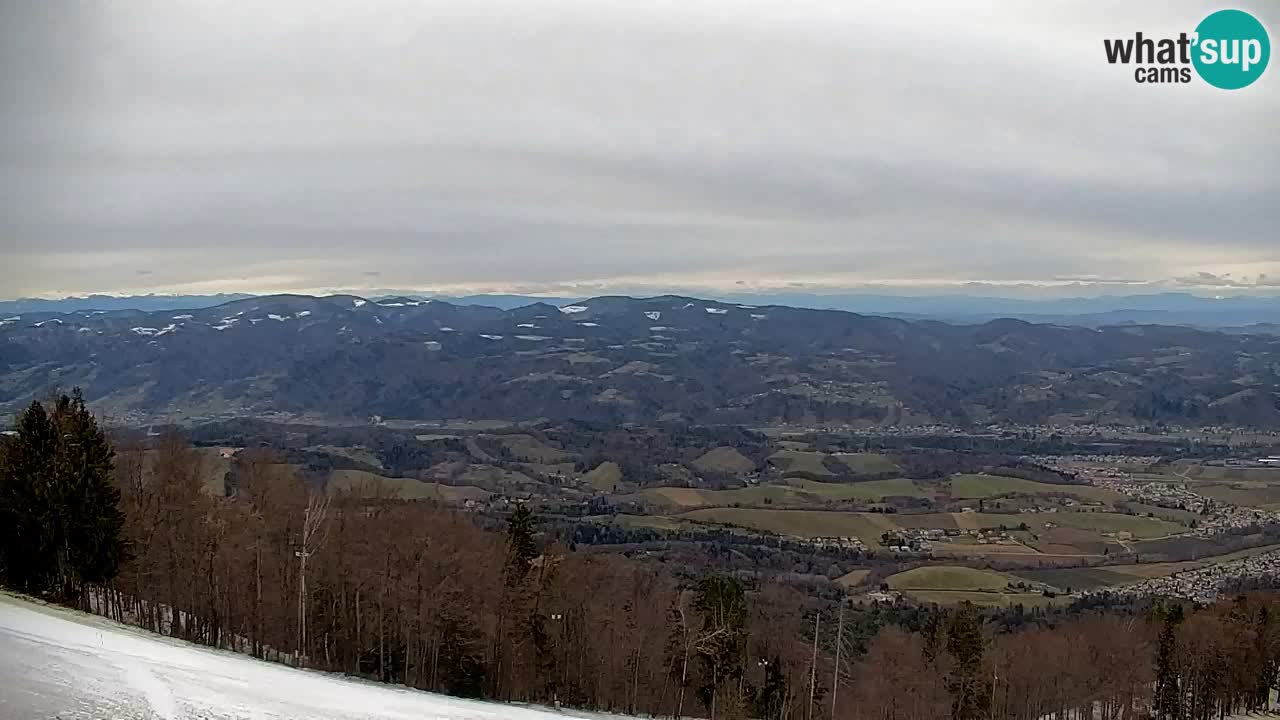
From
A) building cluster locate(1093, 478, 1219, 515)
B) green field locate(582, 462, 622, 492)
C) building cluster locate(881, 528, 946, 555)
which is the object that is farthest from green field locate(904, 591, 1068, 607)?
green field locate(582, 462, 622, 492)

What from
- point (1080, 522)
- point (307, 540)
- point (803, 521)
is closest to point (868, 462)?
point (1080, 522)

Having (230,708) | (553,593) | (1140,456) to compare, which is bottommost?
(1140,456)

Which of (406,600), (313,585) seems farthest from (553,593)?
(313,585)

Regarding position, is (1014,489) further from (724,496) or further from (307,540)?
(307,540)

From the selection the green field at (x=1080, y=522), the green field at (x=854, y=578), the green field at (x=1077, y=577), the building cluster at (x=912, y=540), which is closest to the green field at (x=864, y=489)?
the green field at (x=1080, y=522)

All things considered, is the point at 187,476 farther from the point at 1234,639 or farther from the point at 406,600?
the point at 1234,639

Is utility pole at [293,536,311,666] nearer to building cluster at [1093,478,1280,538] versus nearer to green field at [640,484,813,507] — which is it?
green field at [640,484,813,507]

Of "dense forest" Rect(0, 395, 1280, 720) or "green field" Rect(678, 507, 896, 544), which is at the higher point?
"dense forest" Rect(0, 395, 1280, 720)
